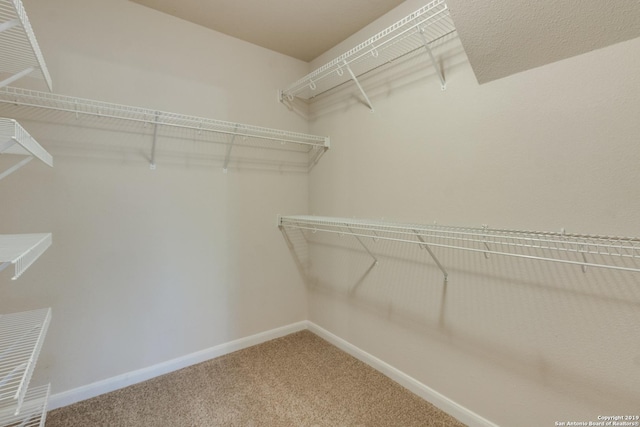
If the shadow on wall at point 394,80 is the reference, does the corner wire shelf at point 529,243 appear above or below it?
below

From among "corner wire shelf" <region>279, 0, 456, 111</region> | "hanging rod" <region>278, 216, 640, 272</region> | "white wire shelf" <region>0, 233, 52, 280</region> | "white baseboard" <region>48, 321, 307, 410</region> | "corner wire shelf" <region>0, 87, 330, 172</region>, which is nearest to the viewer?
"white wire shelf" <region>0, 233, 52, 280</region>

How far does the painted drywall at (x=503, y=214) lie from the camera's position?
1.08m

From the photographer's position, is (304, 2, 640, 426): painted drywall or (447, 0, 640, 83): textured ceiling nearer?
(447, 0, 640, 83): textured ceiling

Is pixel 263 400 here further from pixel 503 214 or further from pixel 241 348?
pixel 503 214

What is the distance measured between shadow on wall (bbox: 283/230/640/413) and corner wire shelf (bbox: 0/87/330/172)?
3.46 ft

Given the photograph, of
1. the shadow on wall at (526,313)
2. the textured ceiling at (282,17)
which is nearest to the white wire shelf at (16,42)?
the textured ceiling at (282,17)

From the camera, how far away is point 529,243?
1.25 m

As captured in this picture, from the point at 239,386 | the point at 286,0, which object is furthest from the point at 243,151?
the point at 239,386

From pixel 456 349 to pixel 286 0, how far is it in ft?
7.21

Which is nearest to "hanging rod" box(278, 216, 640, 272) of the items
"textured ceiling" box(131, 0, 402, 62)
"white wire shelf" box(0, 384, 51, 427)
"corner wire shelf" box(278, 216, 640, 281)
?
"corner wire shelf" box(278, 216, 640, 281)

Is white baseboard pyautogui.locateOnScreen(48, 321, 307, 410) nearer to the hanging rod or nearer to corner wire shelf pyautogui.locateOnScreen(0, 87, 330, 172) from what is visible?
the hanging rod

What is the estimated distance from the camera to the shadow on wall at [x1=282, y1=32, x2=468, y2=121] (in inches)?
60.4

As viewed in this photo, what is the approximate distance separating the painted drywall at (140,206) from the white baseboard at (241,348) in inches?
1.7

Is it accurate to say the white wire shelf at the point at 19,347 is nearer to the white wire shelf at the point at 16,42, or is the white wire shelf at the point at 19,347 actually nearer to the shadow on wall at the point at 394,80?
the white wire shelf at the point at 16,42
